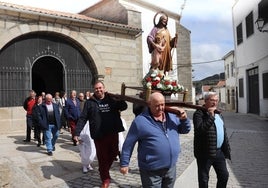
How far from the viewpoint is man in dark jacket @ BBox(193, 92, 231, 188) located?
398 centimetres

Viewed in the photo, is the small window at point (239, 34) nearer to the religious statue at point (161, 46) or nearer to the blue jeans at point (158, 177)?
the religious statue at point (161, 46)

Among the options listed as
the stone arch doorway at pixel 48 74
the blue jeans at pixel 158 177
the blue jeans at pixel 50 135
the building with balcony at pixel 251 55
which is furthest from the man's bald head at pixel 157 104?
the stone arch doorway at pixel 48 74

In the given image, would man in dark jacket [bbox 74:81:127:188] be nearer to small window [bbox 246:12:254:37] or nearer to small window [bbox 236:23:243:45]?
small window [bbox 246:12:254:37]

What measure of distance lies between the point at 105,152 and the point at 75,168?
1636 mm

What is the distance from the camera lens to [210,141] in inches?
157

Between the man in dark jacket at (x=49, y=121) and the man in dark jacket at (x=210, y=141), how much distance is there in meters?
4.58

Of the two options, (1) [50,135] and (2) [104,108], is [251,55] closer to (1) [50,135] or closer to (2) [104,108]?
(1) [50,135]

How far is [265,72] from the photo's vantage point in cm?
1706

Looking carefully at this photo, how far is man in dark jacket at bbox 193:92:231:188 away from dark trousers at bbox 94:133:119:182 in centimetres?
167

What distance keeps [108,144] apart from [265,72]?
14131 millimetres

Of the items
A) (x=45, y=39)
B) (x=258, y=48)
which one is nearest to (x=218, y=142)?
(x=45, y=39)

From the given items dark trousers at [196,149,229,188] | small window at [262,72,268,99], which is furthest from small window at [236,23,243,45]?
dark trousers at [196,149,229,188]

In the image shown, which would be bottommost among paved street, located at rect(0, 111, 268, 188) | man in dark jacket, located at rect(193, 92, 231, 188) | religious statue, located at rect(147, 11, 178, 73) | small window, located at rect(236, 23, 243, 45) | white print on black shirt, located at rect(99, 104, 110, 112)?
paved street, located at rect(0, 111, 268, 188)

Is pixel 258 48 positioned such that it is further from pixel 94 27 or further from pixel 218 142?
pixel 218 142
